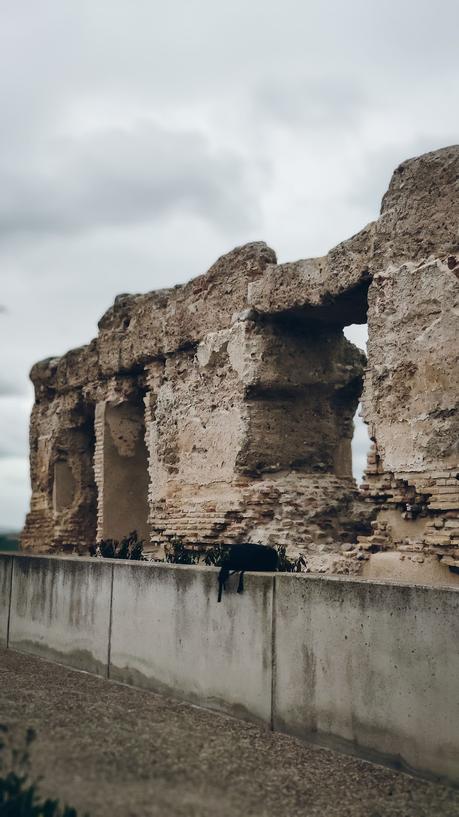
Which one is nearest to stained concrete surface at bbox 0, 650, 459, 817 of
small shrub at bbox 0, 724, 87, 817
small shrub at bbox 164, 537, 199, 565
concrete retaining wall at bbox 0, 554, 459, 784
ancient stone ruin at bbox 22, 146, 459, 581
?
small shrub at bbox 0, 724, 87, 817

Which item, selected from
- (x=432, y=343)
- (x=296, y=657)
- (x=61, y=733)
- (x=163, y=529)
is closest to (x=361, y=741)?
(x=296, y=657)

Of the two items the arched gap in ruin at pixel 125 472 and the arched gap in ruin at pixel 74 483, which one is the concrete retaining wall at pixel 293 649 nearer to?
the arched gap in ruin at pixel 125 472

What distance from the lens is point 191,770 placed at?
369 cm

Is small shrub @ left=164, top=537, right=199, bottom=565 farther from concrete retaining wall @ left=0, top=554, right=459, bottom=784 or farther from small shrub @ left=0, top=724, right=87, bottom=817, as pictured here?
small shrub @ left=0, top=724, right=87, bottom=817

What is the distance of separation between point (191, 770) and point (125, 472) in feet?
30.3

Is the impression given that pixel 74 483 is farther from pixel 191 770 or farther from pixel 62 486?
pixel 191 770

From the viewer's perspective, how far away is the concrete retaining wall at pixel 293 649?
3777mm

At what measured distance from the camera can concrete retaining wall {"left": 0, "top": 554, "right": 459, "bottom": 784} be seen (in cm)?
378

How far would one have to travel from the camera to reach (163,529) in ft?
35.0

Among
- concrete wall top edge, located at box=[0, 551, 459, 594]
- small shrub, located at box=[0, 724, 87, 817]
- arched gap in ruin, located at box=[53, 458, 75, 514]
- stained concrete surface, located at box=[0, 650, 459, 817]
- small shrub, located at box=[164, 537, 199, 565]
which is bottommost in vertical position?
stained concrete surface, located at box=[0, 650, 459, 817]

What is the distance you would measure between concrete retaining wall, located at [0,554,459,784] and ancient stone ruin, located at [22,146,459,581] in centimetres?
263

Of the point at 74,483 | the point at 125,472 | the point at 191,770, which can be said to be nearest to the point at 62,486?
the point at 74,483

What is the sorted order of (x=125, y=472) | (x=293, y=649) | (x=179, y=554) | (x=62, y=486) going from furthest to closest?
(x=62, y=486) → (x=125, y=472) → (x=179, y=554) → (x=293, y=649)

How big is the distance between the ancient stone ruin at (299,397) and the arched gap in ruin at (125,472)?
21mm
